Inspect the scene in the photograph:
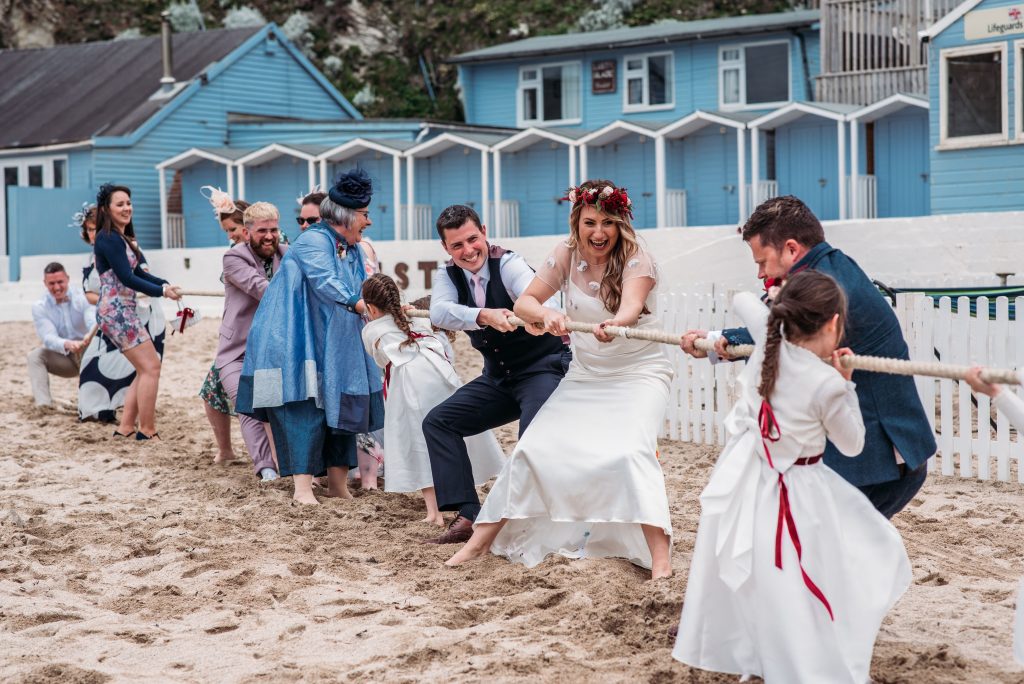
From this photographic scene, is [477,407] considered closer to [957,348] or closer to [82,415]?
[957,348]

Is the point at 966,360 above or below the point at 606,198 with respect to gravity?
below

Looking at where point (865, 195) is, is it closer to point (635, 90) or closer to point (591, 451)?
point (635, 90)

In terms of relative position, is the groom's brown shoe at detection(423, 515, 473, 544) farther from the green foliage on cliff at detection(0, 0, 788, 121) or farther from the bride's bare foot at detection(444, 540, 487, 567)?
the green foliage on cliff at detection(0, 0, 788, 121)

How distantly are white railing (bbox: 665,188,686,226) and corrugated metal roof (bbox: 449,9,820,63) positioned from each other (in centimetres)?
523

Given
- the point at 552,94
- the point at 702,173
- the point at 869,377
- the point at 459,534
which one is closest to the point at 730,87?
the point at 552,94

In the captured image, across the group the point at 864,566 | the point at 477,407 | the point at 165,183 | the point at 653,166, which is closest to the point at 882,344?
the point at 864,566

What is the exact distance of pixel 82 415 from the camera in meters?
10.8

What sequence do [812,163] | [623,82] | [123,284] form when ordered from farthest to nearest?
[623,82]
[812,163]
[123,284]

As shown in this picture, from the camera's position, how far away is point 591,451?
5465mm

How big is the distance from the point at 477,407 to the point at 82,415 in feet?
18.8

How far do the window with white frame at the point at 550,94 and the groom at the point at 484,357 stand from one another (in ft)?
81.6

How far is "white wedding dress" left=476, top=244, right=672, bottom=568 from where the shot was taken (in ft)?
17.7

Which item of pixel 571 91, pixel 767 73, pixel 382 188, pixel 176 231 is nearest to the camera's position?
pixel 382 188

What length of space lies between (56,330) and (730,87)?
20518mm
